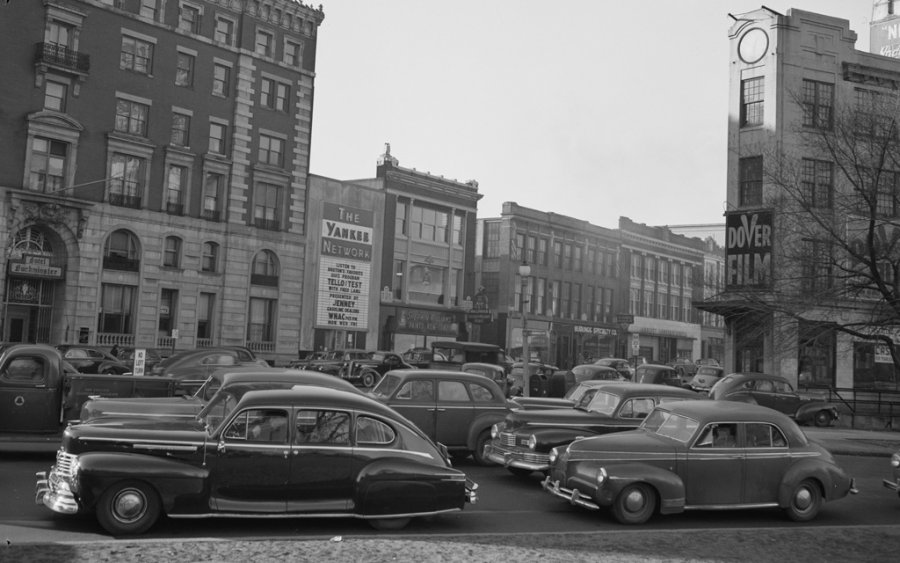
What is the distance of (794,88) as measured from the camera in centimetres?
3650

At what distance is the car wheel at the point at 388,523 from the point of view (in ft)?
33.1

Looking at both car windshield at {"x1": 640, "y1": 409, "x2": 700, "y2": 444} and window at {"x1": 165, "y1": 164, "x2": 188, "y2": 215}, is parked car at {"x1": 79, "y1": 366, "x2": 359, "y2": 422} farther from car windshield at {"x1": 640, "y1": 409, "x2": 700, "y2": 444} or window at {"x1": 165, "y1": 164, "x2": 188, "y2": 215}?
window at {"x1": 165, "y1": 164, "x2": 188, "y2": 215}

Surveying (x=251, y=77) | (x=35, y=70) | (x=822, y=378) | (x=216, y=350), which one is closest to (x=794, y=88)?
(x=822, y=378)

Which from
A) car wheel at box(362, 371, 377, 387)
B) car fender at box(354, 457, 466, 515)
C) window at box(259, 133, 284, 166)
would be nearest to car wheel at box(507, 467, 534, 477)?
car fender at box(354, 457, 466, 515)

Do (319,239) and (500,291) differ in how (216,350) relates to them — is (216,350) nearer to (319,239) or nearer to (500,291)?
(319,239)

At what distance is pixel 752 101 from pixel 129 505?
35104 mm

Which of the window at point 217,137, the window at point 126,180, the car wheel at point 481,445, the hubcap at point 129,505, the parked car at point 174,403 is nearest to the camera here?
the hubcap at point 129,505

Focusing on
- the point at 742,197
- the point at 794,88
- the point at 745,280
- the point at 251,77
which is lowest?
the point at 745,280

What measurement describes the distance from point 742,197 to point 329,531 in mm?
31915

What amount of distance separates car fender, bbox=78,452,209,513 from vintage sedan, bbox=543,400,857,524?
17.2 feet

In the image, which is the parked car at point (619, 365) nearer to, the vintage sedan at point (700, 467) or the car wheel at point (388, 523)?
the vintage sedan at point (700, 467)

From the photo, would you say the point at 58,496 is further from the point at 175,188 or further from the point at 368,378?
the point at 175,188

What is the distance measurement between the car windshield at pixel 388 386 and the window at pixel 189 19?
125 ft

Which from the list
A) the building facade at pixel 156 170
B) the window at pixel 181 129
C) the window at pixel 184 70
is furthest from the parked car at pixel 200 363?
the window at pixel 184 70
